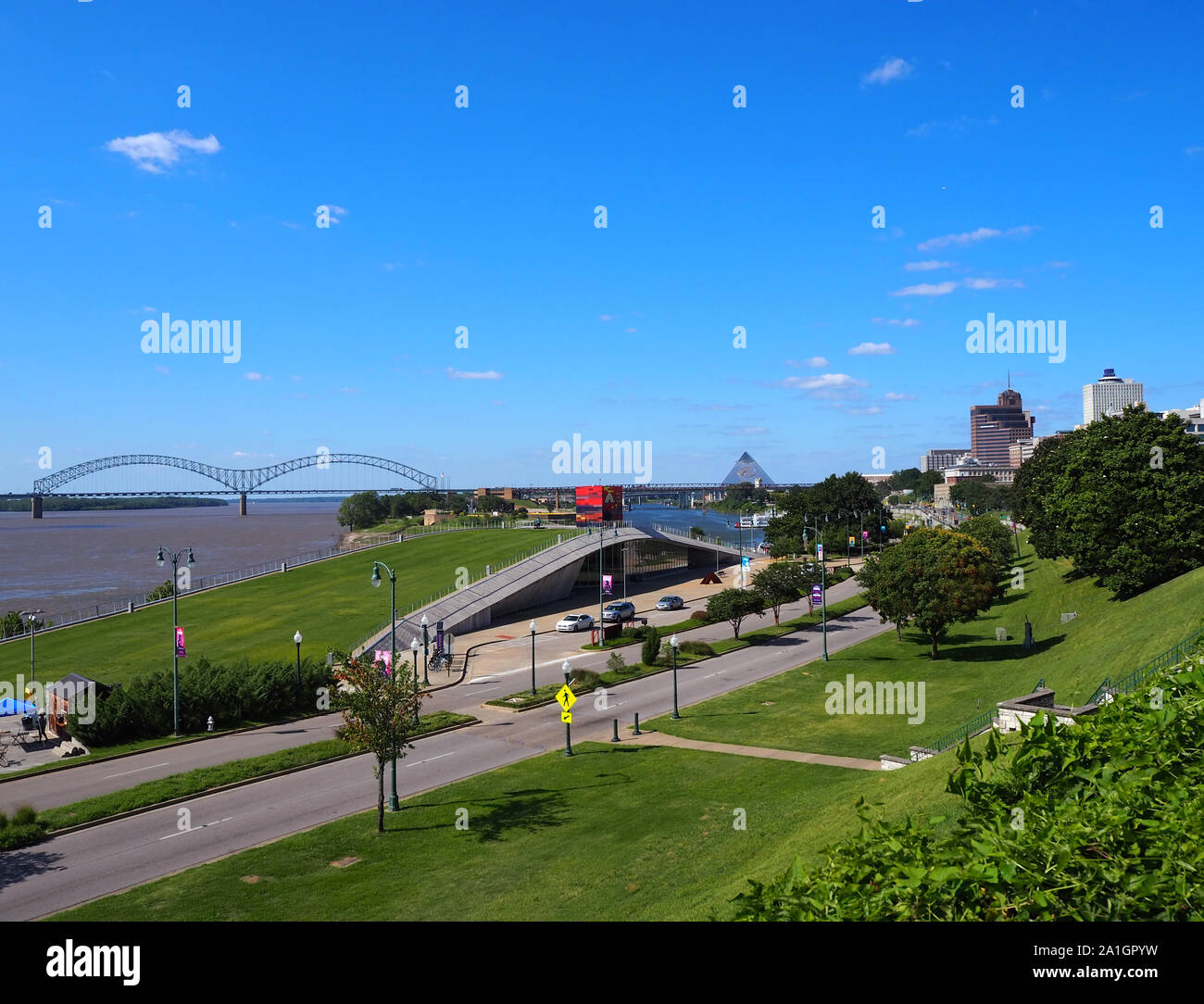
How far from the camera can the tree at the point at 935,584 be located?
147 ft

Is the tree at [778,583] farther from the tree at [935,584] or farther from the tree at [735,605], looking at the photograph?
the tree at [935,584]

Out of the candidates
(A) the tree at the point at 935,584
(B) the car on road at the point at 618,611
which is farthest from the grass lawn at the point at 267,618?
(A) the tree at the point at 935,584

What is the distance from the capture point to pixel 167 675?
113 ft

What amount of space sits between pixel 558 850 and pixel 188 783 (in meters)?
13.0

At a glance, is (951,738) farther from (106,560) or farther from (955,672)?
(106,560)

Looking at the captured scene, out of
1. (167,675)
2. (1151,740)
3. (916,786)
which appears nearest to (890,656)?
(916,786)

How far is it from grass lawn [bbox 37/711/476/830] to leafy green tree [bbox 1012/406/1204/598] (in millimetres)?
39196

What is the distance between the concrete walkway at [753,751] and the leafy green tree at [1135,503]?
27.1m

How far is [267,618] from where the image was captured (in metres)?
60.4

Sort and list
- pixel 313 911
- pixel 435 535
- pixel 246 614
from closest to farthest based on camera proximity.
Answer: pixel 313 911, pixel 246 614, pixel 435 535

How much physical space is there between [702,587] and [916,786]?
59949mm

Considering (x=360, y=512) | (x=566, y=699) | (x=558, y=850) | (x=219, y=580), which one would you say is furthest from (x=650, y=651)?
(x=360, y=512)

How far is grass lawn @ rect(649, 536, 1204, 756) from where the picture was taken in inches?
1187
